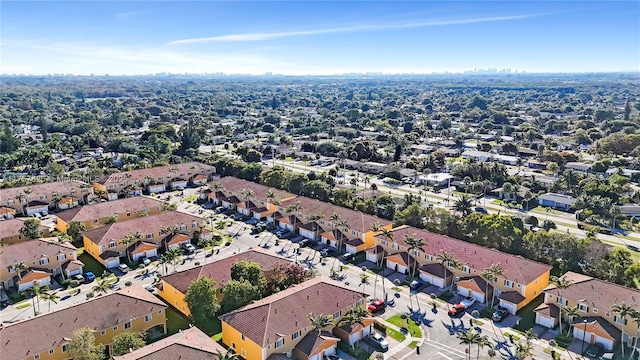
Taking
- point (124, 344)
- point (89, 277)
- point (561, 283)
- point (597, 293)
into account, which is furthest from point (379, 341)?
point (89, 277)

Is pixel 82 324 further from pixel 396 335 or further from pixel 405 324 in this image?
pixel 405 324

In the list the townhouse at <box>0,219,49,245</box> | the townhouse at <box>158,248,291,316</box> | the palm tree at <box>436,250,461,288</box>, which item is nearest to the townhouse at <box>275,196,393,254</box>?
the palm tree at <box>436,250,461,288</box>

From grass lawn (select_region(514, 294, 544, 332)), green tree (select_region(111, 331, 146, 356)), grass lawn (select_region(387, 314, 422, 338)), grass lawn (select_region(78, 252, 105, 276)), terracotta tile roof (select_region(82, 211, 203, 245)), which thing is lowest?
grass lawn (select_region(514, 294, 544, 332))

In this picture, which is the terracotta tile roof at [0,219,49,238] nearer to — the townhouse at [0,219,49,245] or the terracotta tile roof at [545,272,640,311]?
the townhouse at [0,219,49,245]

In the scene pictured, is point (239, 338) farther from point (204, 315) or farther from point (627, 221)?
point (627, 221)

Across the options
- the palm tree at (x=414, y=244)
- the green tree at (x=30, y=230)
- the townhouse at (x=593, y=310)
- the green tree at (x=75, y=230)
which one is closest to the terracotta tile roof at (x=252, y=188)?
the green tree at (x=75, y=230)

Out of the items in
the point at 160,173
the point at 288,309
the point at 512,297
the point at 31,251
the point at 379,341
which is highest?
the point at 160,173
